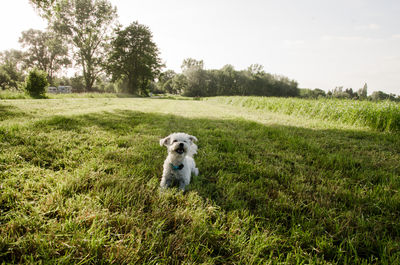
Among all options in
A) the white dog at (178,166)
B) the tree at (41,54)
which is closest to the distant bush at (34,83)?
the white dog at (178,166)

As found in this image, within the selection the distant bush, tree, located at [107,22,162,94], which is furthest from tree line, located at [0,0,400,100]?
the distant bush

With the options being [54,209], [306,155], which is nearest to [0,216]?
[54,209]

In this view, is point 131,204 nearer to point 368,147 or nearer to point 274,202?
point 274,202

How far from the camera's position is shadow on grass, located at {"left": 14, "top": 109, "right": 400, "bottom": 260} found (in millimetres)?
1640

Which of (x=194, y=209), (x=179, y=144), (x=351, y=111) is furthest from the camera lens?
(x=351, y=111)

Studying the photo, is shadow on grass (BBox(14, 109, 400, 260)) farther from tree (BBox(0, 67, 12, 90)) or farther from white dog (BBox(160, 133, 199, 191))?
tree (BBox(0, 67, 12, 90))

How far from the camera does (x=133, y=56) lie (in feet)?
144

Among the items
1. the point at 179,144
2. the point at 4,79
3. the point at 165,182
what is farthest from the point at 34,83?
the point at 4,79

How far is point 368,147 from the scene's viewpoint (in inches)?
172

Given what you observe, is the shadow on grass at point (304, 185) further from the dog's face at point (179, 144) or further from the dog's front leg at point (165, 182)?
the dog's face at point (179, 144)

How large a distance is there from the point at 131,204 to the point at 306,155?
3.61 m

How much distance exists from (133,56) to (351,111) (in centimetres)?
4758

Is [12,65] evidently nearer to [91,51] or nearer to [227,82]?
[91,51]

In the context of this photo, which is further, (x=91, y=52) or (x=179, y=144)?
(x=91, y=52)
